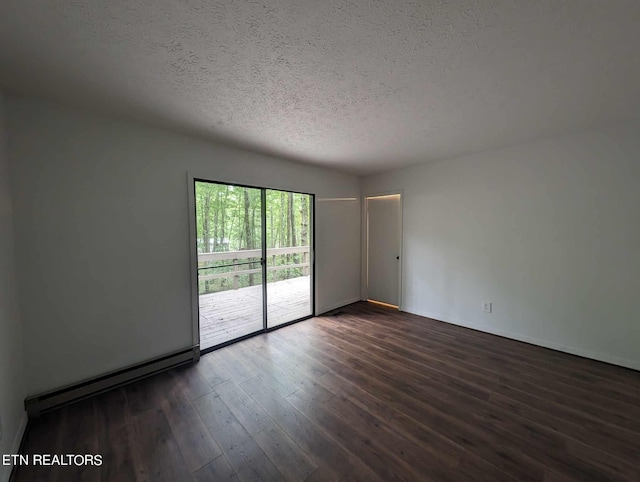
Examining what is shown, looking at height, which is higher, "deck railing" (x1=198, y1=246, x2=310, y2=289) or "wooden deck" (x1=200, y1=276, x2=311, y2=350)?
"deck railing" (x1=198, y1=246, x2=310, y2=289)

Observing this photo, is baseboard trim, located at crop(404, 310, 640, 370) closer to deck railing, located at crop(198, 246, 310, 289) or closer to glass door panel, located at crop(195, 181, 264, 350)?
deck railing, located at crop(198, 246, 310, 289)

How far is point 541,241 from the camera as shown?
304 centimetres

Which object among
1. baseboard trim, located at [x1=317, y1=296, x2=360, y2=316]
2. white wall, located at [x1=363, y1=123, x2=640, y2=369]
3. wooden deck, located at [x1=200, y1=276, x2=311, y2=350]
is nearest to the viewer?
white wall, located at [x1=363, y1=123, x2=640, y2=369]

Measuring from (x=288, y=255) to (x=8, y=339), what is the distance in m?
3.06

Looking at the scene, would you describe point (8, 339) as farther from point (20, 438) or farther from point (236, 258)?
point (236, 258)

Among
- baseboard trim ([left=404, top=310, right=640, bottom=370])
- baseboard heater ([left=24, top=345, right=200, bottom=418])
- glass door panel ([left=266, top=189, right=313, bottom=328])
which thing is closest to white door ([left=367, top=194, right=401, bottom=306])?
baseboard trim ([left=404, top=310, right=640, bottom=370])

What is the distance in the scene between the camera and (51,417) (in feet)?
6.46

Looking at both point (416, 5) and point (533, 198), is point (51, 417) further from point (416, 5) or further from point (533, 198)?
point (533, 198)

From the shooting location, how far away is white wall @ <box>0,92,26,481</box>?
156cm

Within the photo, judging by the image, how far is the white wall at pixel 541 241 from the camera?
259 centimetres

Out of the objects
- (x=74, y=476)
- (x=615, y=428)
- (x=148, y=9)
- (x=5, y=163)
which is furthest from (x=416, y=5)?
(x=74, y=476)

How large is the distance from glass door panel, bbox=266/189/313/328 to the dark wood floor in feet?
3.91

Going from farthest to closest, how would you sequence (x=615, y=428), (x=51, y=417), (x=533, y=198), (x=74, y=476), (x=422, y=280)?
1. (x=422, y=280)
2. (x=533, y=198)
3. (x=51, y=417)
4. (x=615, y=428)
5. (x=74, y=476)

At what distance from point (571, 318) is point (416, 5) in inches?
143
